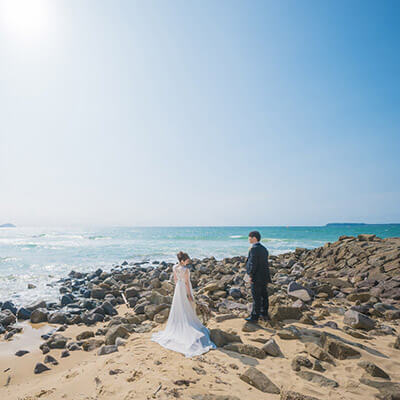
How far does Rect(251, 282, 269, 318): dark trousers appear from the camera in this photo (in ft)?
22.2

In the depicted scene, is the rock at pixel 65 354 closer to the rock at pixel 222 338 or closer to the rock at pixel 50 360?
the rock at pixel 50 360

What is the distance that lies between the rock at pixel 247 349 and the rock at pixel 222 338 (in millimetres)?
161

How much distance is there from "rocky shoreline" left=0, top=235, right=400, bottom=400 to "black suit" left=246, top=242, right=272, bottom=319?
364 millimetres

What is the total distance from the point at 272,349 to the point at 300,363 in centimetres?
60

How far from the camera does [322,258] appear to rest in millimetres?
17625

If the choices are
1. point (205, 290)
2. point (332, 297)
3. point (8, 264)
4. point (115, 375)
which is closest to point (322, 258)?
point (332, 297)

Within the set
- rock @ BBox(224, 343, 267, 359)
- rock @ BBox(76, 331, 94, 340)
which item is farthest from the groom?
rock @ BBox(76, 331, 94, 340)

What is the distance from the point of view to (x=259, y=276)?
6832 millimetres

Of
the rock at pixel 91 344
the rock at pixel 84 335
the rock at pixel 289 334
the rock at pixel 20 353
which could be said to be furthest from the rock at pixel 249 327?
the rock at pixel 20 353

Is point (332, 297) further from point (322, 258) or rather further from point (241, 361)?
point (322, 258)

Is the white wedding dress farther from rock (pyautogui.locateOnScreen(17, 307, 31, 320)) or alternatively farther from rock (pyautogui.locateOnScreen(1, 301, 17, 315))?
rock (pyautogui.locateOnScreen(1, 301, 17, 315))

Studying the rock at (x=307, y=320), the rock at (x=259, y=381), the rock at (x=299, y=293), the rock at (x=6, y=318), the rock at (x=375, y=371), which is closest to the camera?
the rock at (x=259, y=381)

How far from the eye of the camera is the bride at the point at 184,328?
5086 mm

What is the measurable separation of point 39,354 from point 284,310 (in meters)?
6.18
